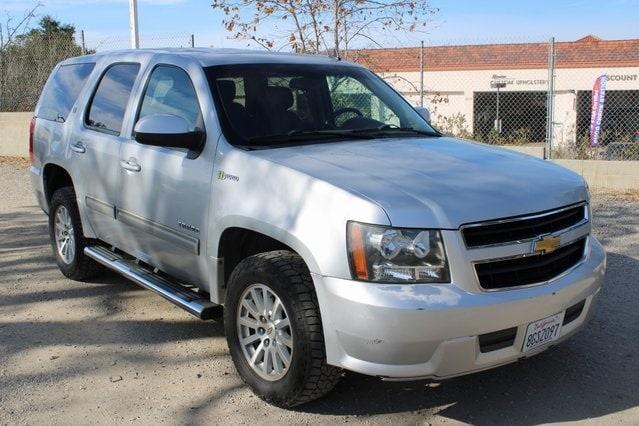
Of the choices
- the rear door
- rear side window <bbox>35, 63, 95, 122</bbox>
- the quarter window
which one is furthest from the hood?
rear side window <bbox>35, 63, 95, 122</bbox>

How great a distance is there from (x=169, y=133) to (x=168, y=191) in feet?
1.52

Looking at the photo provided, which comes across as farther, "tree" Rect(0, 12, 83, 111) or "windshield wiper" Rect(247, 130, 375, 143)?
"tree" Rect(0, 12, 83, 111)

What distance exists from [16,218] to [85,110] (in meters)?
3.80

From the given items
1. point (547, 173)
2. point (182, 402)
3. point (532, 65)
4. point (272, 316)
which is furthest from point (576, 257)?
point (532, 65)

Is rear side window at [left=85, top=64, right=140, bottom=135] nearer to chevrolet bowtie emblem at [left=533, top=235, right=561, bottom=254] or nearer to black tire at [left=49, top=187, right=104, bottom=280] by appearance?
black tire at [left=49, top=187, right=104, bottom=280]

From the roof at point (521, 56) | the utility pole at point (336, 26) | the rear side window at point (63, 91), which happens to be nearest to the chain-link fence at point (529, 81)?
the roof at point (521, 56)

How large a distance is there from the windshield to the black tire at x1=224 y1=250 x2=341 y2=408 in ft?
2.71

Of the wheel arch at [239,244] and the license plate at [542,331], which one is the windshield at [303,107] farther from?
the license plate at [542,331]

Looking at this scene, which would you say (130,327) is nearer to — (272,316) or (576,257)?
(272,316)

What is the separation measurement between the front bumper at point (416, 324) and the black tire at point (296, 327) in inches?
3.8

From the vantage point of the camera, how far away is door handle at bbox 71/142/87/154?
17.8ft

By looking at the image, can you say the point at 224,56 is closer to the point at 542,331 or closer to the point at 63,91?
the point at 63,91

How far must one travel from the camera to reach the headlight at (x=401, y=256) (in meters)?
3.12

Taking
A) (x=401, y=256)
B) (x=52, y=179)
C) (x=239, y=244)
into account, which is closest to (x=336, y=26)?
(x=52, y=179)
